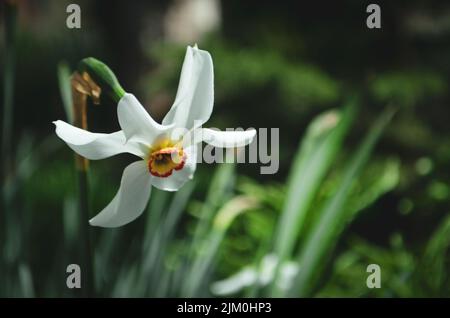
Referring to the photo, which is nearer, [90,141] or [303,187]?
[90,141]

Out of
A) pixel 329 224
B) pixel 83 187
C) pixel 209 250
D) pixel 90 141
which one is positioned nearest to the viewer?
pixel 90 141

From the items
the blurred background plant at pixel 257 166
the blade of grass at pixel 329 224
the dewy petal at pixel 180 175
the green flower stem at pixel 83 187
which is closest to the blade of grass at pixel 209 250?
the blurred background plant at pixel 257 166

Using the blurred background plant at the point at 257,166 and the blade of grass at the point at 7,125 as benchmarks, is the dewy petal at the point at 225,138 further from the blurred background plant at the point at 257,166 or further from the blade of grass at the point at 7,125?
the blade of grass at the point at 7,125

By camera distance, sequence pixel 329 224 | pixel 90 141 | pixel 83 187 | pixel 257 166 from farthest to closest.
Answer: pixel 257 166 → pixel 329 224 → pixel 83 187 → pixel 90 141

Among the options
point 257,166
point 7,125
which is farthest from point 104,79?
point 257,166

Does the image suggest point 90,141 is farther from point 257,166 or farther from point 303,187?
point 257,166

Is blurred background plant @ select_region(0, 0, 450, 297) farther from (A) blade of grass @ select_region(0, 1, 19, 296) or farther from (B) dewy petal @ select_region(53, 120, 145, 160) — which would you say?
(B) dewy petal @ select_region(53, 120, 145, 160)
